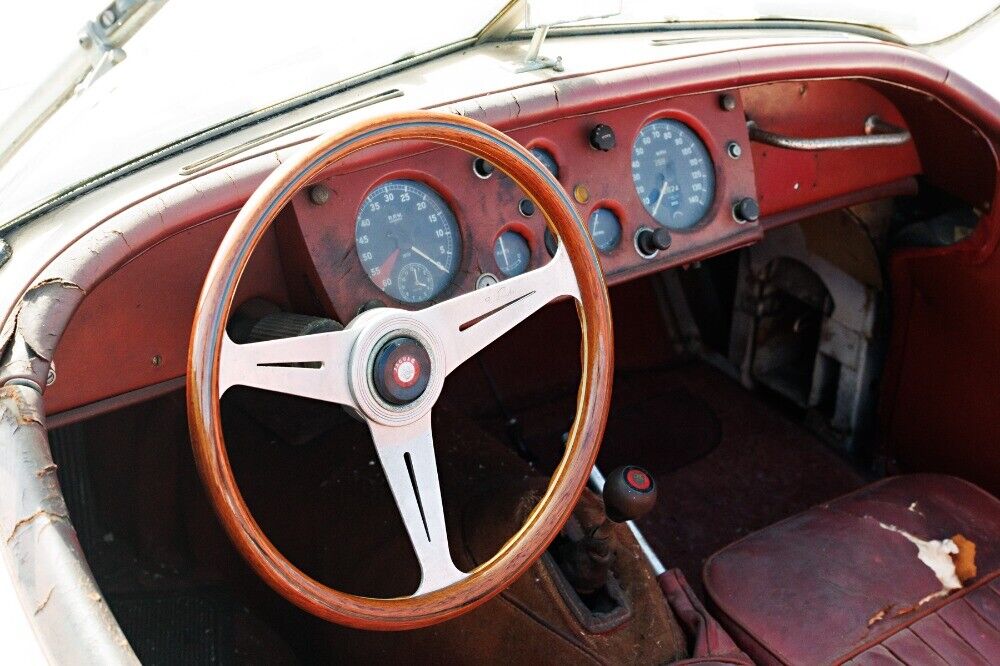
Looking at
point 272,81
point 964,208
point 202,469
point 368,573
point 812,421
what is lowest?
point 812,421

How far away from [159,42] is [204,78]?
0.37ft

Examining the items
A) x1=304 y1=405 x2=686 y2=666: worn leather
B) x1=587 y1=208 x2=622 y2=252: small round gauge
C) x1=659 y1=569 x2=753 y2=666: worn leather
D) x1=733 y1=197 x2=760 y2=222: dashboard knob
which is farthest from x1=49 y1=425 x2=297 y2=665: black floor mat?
x1=733 y1=197 x2=760 y2=222: dashboard knob

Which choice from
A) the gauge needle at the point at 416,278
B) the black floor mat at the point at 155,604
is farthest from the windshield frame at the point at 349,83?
the black floor mat at the point at 155,604

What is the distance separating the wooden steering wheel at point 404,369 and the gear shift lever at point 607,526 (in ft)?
0.36

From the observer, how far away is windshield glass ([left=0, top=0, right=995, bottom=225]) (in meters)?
1.68

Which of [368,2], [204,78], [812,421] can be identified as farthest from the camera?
[812,421]

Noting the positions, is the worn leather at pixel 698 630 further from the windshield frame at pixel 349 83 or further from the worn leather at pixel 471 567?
the windshield frame at pixel 349 83

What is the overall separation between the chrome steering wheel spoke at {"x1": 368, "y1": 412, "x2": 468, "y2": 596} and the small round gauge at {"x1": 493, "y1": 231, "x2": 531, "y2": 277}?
47cm

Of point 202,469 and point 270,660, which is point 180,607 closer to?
point 270,660

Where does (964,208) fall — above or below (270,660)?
above

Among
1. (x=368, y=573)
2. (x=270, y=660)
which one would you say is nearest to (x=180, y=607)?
(x=270, y=660)

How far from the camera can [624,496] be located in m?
1.63

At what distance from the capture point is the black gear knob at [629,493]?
1.63 metres

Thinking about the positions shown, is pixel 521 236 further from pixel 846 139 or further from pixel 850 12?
pixel 850 12
